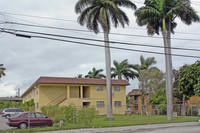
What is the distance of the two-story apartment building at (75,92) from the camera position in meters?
36.2

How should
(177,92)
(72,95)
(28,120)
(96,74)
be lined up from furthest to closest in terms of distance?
(96,74), (72,95), (177,92), (28,120)

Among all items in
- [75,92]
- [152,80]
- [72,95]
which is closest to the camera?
[72,95]

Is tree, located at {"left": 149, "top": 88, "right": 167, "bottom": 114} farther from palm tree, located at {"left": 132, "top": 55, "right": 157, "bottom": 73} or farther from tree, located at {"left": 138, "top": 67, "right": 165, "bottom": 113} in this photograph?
palm tree, located at {"left": 132, "top": 55, "right": 157, "bottom": 73}

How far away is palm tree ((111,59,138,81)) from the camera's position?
5056cm

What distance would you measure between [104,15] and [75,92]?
16.2m

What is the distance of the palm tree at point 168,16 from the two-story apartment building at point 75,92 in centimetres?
1061

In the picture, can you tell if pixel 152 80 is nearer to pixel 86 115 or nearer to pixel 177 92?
pixel 177 92

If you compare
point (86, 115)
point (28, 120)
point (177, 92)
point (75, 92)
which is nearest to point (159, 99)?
point (177, 92)

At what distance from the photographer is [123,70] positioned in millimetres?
50500

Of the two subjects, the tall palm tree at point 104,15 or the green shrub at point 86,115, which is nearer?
the green shrub at point 86,115

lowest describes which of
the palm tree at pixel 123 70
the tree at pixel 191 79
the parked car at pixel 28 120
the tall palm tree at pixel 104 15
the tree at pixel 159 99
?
the parked car at pixel 28 120

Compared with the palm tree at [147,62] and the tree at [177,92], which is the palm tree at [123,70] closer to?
the palm tree at [147,62]

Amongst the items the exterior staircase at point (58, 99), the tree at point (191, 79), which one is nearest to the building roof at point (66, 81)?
the exterior staircase at point (58, 99)

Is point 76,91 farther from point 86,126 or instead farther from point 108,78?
point 86,126
